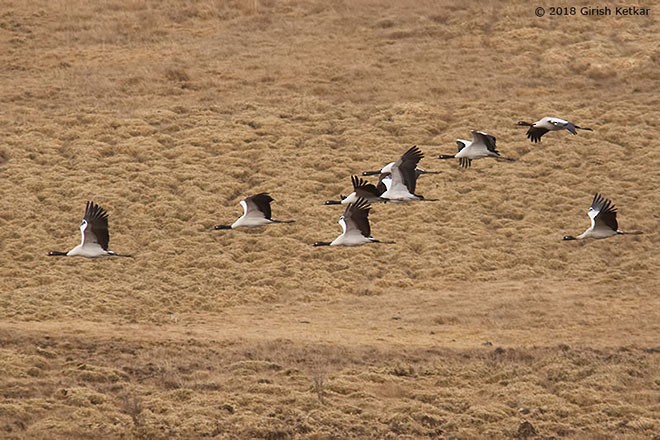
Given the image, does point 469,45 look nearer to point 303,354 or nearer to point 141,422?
point 303,354

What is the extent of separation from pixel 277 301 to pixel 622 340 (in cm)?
941

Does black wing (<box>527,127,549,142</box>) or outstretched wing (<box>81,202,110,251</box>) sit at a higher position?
black wing (<box>527,127,549,142</box>)

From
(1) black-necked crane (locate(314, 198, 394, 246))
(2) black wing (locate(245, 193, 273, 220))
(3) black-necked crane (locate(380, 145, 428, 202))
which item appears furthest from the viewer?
(3) black-necked crane (locate(380, 145, 428, 202))

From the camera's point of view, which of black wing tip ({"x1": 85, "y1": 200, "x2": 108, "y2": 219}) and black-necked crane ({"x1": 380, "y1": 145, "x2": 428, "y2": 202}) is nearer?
black wing tip ({"x1": 85, "y1": 200, "x2": 108, "y2": 219})

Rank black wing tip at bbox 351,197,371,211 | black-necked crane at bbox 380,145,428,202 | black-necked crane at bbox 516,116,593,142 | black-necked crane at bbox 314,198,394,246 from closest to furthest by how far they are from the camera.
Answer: black-necked crane at bbox 516,116,593,142 < black wing tip at bbox 351,197,371,211 < black-necked crane at bbox 314,198,394,246 < black-necked crane at bbox 380,145,428,202

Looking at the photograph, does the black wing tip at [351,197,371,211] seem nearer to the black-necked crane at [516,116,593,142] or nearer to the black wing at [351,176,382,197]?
the black wing at [351,176,382,197]

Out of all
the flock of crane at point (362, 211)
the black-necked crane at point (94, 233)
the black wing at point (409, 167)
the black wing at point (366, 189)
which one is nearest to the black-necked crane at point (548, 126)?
the flock of crane at point (362, 211)

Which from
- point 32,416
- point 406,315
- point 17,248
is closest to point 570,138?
point 406,315

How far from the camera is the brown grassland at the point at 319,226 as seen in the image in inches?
1096

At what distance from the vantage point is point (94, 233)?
1083 inches

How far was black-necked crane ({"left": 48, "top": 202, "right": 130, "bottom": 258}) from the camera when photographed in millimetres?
27281

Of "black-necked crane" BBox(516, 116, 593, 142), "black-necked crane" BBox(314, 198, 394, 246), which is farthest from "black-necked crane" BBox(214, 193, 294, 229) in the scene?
"black-necked crane" BBox(516, 116, 593, 142)

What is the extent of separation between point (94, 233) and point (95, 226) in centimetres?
28

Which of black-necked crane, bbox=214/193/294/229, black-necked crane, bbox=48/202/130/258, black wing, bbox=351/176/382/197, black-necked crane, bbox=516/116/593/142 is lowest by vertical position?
black-necked crane, bbox=48/202/130/258
